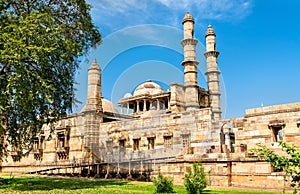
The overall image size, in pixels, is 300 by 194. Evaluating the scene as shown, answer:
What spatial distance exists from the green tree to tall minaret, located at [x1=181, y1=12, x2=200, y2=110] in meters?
Result: 10.8

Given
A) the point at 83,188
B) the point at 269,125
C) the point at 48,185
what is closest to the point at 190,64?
the point at 269,125

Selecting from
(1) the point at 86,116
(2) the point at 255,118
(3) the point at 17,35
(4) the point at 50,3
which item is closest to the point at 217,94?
(2) the point at 255,118

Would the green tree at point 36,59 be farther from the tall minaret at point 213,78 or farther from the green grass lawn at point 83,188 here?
the tall minaret at point 213,78

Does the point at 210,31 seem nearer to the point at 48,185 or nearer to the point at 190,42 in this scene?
the point at 190,42

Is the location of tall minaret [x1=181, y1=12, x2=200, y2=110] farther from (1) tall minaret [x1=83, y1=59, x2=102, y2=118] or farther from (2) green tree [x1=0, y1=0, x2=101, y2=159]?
(2) green tree [x1=0, y1=0, x2=101, y2=159]

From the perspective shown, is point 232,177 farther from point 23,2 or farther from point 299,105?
point 23,2

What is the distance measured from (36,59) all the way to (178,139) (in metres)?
10.2

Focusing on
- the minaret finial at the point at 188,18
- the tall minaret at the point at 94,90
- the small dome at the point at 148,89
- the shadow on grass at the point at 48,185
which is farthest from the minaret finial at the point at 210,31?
the shadow on grass at the point at 48,185

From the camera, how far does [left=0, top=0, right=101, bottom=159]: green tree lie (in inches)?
420

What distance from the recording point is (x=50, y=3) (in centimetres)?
1402

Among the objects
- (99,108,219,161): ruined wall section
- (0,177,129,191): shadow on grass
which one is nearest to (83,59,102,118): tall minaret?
(99,108,219,161): ruined wall section

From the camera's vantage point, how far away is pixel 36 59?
35.0 ft

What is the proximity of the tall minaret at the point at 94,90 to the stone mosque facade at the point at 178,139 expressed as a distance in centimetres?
7

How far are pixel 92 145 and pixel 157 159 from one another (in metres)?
6.04
